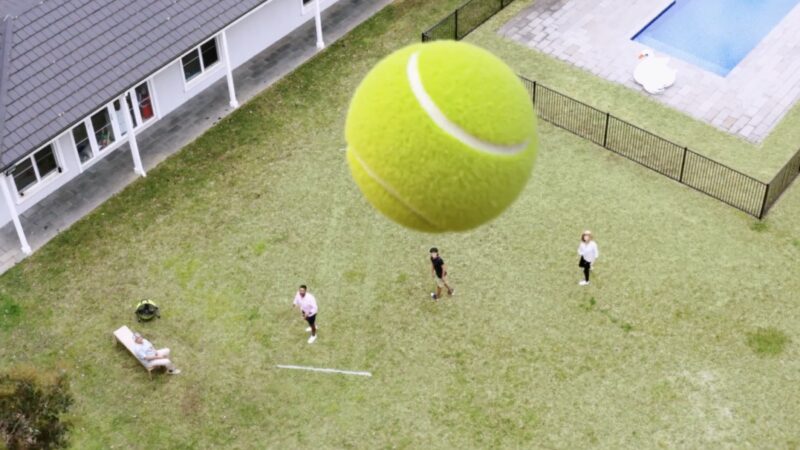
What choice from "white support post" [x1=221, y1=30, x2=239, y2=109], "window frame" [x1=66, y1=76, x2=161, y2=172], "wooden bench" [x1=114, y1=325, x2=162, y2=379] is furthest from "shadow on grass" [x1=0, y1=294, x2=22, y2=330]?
"white support post" [x1=221, y1=30, x2=239, y2=109]

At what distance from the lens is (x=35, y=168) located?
78.0 ft

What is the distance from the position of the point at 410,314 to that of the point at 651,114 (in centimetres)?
935

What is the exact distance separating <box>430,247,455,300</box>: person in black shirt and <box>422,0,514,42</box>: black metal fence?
9001mm

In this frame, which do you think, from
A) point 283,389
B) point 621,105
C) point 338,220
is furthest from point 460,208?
point 621,105

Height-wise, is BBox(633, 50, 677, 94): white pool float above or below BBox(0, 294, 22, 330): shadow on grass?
above

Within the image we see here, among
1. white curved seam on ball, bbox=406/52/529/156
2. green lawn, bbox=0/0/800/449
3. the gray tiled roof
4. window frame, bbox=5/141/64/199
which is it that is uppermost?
white curved seam on ball, bbox=406/52/529/156

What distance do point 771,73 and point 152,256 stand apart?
17.2m

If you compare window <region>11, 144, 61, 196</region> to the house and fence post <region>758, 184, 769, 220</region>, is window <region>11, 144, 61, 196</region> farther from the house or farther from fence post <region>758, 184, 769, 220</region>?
fence post <region>758, 184, 769, 220</region>

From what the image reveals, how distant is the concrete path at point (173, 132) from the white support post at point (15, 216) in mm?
201

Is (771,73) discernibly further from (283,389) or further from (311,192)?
(283,389)

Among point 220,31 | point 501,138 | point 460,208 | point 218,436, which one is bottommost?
point 218,436

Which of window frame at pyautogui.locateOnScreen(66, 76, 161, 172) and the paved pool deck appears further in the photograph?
the paved pool deck

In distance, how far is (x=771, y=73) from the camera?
93.7 feet

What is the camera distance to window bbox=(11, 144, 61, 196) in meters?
23.5
